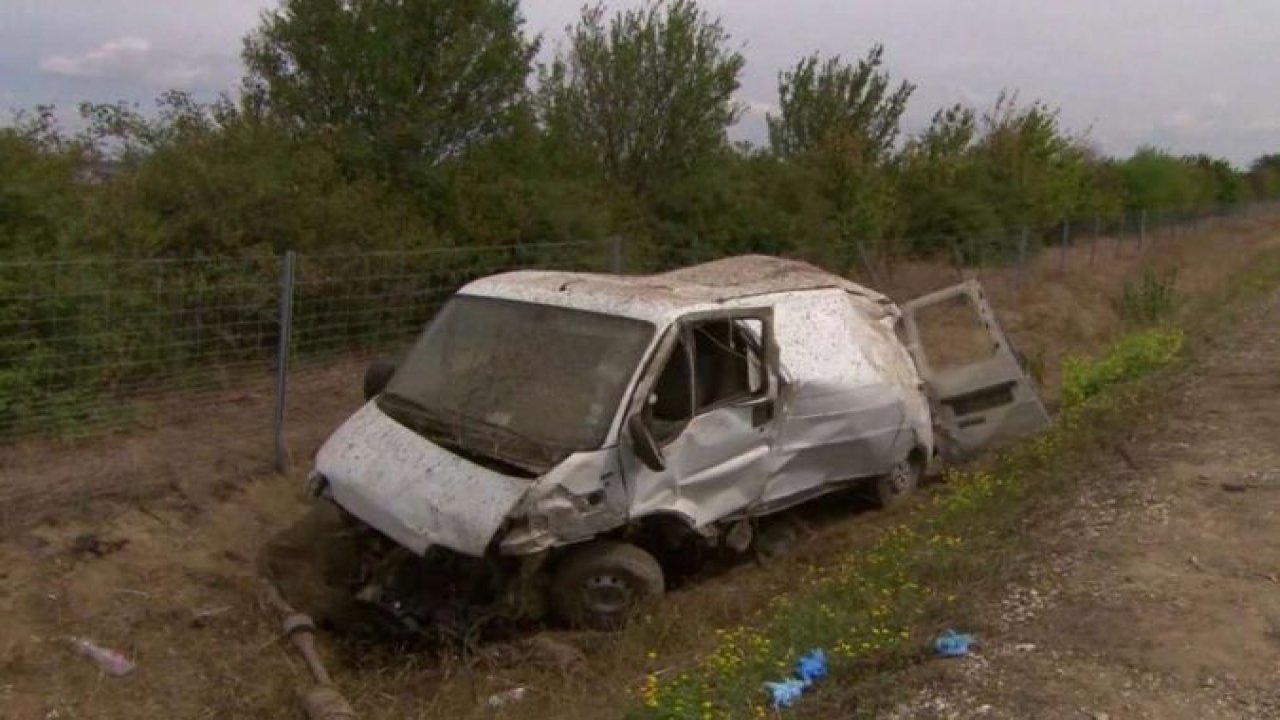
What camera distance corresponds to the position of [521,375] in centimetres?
623

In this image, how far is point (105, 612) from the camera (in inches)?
221

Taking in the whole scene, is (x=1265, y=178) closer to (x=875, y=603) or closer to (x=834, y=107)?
(x=834, y=107)

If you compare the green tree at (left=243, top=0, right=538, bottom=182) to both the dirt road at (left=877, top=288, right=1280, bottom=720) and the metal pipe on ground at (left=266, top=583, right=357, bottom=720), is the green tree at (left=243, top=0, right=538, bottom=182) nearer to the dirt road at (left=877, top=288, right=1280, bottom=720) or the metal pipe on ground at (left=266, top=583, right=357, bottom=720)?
the metal pipe on ground at (left=266, top=583, right=357, bottom=720)

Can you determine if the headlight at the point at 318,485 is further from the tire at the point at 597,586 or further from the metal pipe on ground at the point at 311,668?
the tire at the point at 597,586

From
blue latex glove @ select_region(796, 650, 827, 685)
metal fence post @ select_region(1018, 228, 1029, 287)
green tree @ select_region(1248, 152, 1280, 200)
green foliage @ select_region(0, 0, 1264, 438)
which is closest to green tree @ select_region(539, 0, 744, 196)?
green foliage @ select_region(0, 0, 1264, 438)

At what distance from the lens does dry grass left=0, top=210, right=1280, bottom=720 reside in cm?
512

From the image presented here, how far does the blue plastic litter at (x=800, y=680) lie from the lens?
4.34 m

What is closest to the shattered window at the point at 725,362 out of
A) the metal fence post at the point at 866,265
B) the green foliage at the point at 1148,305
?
the metal fence post at the point at 866,265

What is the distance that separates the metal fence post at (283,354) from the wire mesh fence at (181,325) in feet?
0.04

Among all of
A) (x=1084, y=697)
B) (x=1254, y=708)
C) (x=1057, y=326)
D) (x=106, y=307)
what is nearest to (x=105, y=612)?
(x=106, y=307)

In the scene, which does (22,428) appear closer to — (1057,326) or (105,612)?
(105,612)

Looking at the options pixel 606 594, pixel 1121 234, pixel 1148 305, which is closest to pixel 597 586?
pixel 606 594

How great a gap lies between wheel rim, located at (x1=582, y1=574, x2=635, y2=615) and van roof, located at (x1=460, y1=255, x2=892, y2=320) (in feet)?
4.68

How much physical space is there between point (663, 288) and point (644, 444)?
156cm
